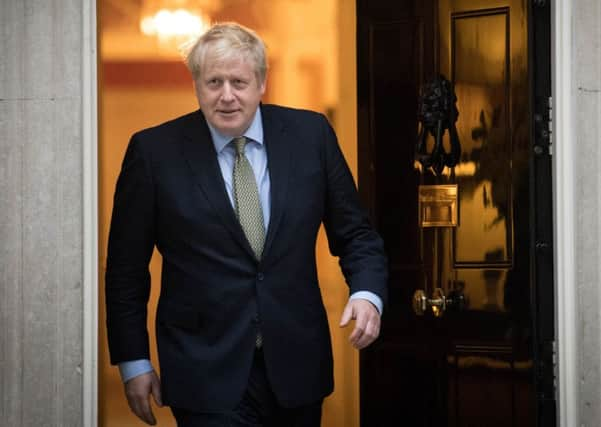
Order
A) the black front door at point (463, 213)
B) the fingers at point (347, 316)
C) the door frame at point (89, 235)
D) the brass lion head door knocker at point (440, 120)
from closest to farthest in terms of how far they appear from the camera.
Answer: the fingers at point (347, 316) < the door frame at point (89, 235) < the black front door at point (463, 213) < the brass lion head door knocker at point (440, 120)

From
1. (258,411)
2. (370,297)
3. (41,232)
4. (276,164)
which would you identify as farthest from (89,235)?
(370,297)

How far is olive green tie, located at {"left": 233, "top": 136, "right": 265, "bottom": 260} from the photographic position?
9.80ft

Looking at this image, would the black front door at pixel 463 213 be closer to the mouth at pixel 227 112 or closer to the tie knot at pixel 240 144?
the tie knot at pixel 240 144

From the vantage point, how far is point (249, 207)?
9.87 feet

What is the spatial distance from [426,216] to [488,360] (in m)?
0.74

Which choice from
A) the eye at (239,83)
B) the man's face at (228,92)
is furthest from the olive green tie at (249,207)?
the eye at (239,83)

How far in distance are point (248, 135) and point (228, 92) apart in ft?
0.67

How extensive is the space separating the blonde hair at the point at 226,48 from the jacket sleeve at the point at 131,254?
32 centimetres

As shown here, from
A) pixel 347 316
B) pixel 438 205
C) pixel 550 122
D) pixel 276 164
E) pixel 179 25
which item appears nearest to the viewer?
pixel 347 316

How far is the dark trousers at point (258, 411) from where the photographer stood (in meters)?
2.93

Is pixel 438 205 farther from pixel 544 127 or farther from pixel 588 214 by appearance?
pixel 588 214

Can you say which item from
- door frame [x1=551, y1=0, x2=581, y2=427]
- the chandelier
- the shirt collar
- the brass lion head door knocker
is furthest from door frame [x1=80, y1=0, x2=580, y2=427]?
the chandelier

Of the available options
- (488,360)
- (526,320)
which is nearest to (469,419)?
(488,360)

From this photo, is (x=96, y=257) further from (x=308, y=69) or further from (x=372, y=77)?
(x=308, y=69)
